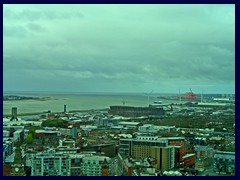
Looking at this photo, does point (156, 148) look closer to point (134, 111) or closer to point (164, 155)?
point (164, 155)

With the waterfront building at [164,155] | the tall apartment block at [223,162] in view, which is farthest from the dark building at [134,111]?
the tall apartment block at [223,162]

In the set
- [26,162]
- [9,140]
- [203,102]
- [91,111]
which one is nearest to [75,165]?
[26,162]

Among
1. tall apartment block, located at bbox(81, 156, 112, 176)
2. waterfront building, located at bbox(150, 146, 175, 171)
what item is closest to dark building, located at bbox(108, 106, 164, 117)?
waterfront building, located at bbox(150, 146, 175, 171)

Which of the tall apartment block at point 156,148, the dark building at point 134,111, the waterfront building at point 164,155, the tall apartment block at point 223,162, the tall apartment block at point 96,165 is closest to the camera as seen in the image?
the tall apartment block at point 223,162

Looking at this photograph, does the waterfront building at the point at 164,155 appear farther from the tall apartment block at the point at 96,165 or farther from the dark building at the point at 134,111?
the dark building at the point at 134,111

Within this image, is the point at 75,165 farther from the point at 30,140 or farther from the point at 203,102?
the point at 203,102

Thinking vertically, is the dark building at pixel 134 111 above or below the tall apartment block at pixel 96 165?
above

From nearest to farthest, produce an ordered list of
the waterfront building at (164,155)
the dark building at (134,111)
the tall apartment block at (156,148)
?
the waterfront building at (164,155) < the tall apartment block at (156,148) < the dark building at (134,111)

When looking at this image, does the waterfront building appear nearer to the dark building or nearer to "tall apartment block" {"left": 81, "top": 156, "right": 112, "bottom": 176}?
"tall apartment block" {"left": 81, "top": 156, "right": 112, "bottom": 176}

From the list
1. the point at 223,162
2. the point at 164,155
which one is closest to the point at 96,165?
the point at 164,155
